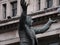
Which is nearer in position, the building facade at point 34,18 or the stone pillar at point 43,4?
the building facade at point 34,18

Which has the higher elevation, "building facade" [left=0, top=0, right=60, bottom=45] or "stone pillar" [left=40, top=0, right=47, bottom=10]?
"stone pillar" [left=40, top=0, right=47, bottom=10]

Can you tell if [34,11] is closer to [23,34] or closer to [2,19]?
[2,19]

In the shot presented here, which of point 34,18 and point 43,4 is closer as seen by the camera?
point 34,18

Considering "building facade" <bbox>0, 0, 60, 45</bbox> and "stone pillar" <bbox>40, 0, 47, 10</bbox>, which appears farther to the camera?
"stone pillar" <bbox>40, 0, 47, 10</bbox>

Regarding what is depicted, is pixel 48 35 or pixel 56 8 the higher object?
pixel 56 8

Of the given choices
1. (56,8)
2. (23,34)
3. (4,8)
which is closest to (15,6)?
(4,8)

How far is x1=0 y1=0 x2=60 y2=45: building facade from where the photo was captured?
103 ft

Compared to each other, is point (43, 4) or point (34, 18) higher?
point (43, 4)

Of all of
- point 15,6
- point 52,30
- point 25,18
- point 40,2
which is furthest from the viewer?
point 15,6

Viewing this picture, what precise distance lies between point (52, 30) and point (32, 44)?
22876 millimetres

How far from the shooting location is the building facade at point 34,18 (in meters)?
31.4

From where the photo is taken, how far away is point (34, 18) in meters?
32.6

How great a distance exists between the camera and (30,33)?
8.42 metres

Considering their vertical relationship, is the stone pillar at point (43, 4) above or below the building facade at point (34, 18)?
above
